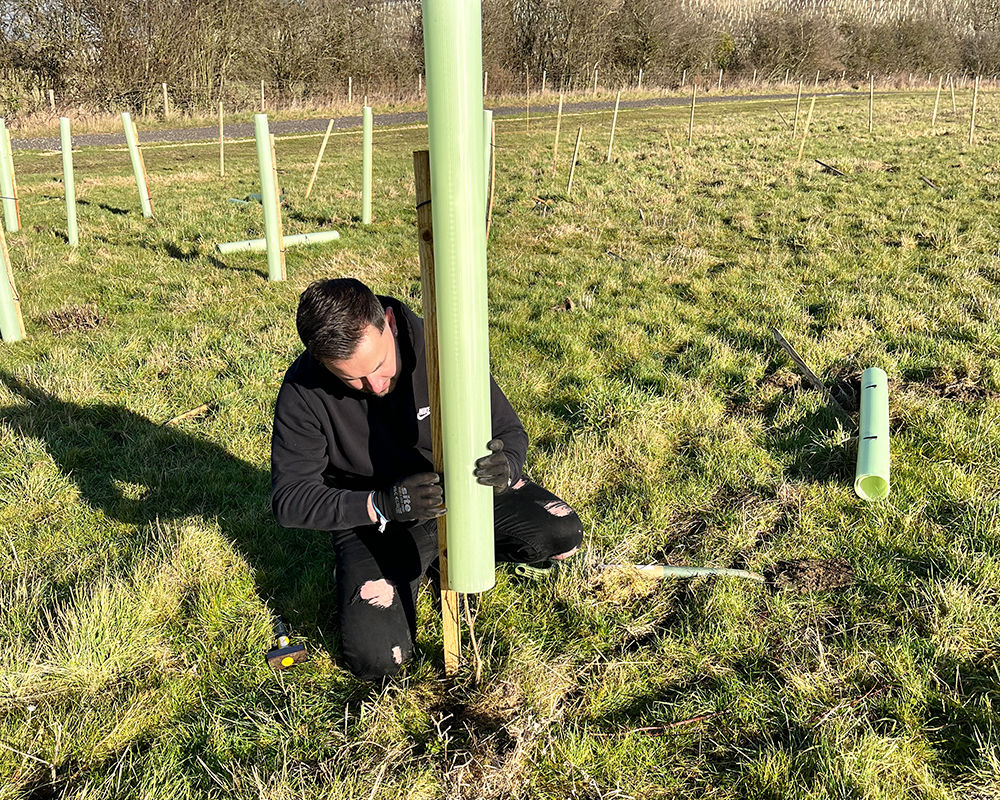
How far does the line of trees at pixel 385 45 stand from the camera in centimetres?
2411

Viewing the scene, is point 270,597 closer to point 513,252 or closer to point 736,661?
point 736,661

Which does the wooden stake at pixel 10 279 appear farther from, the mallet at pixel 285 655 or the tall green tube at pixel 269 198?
the mallet at pixel 285 655

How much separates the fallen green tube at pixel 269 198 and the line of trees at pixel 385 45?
20.3 m

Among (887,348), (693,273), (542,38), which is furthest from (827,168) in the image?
(542,38)

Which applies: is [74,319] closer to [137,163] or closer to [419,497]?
[137,163]

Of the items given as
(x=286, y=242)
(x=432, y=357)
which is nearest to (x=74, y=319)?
(x=286, y=242)

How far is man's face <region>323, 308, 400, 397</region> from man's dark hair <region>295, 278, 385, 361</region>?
0.04 meters

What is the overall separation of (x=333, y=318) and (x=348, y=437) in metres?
0.72

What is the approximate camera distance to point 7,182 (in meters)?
8.00

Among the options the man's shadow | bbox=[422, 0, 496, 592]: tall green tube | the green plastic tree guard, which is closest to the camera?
bbox=[422, 0, 496, 592]: tall green tube

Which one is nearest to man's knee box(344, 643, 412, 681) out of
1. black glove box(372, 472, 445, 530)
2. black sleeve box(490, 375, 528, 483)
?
black glove box(372, 472, 445, 530)

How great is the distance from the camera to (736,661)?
2627 mm

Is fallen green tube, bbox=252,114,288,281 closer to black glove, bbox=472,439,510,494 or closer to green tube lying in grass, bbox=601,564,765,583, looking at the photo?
green tube lying in grass, bbox=601,564,765,583

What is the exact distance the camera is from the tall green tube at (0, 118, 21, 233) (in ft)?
24.5
